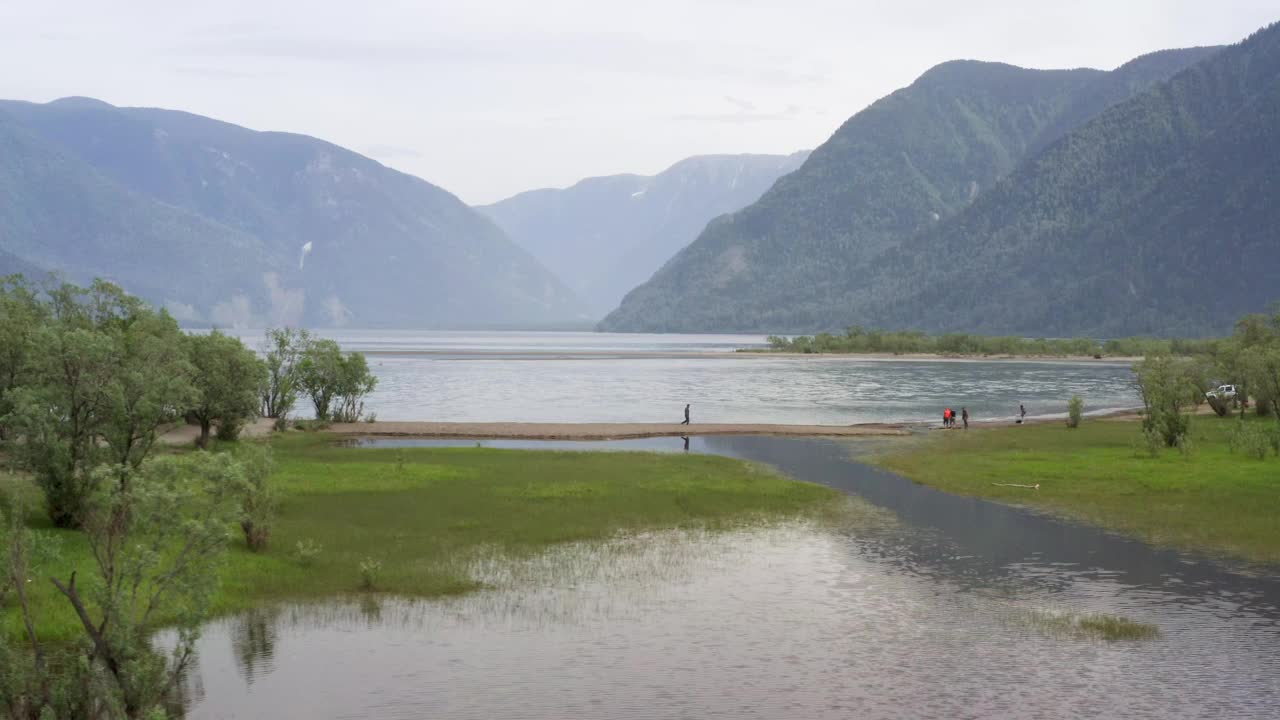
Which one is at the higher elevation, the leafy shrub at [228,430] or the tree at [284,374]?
the tree at [284,374]

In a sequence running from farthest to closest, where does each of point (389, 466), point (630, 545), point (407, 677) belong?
point (389, 466) < point (630, 545) < point (407, 677)

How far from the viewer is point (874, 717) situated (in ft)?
68.6

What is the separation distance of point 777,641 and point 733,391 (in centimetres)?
10024

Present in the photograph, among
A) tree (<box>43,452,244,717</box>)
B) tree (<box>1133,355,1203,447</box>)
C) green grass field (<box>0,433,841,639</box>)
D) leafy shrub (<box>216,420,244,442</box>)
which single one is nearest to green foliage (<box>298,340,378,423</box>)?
leafy shrub (<box>216,420,244,442</box>)

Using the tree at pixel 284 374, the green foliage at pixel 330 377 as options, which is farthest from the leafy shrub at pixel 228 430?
the green foliage at pixel 330 377

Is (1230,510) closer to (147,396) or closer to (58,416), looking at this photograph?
(147,396)

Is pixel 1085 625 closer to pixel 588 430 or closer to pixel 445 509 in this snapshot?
pixel 445 509

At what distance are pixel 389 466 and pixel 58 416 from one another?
2271 centimetres

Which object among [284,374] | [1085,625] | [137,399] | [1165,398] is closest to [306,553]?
[137,399]

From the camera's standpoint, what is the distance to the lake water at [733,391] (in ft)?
311

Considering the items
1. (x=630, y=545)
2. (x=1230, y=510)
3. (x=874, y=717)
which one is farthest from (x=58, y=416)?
(x=1230, y=510)

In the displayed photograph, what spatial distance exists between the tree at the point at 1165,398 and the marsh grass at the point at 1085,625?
3521cm

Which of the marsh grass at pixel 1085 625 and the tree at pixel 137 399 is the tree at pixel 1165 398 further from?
the tree at pixel 137 399

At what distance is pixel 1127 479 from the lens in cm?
4997
